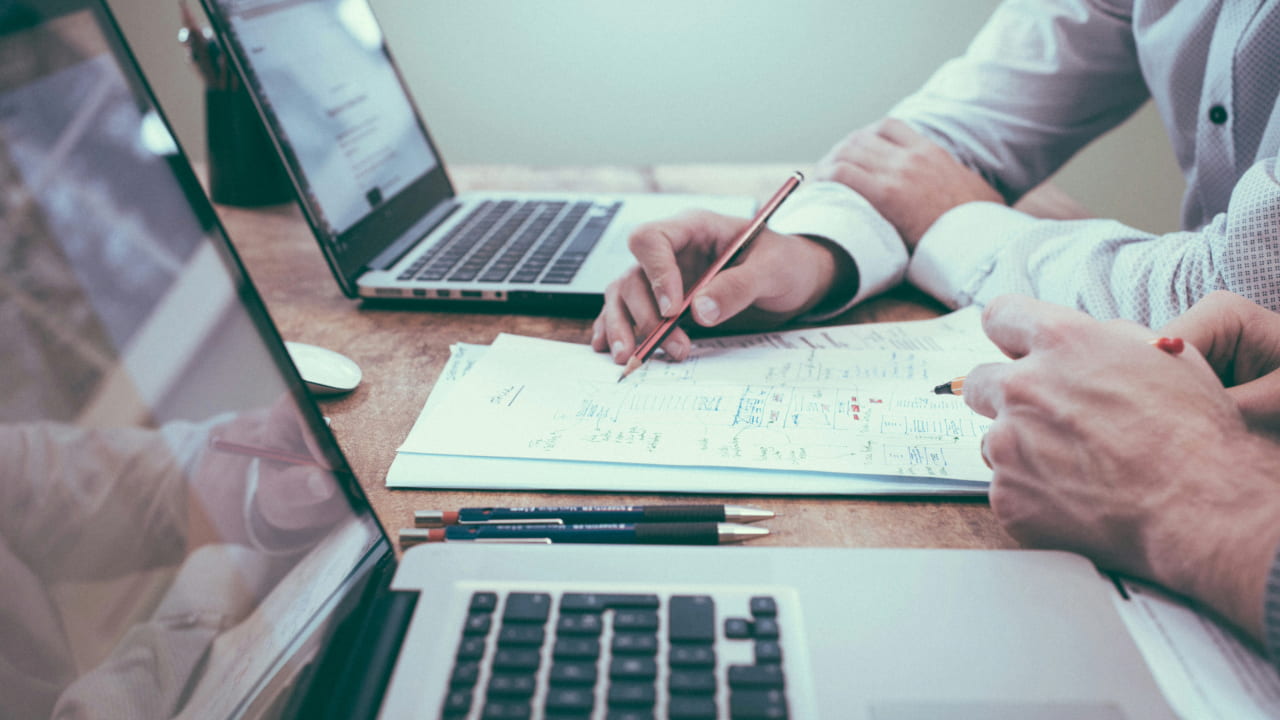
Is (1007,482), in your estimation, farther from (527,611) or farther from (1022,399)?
(527,611)

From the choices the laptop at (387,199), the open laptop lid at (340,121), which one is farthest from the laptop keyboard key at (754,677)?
the open laptop lid at (340,121)

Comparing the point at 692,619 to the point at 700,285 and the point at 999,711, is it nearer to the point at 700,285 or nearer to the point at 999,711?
the point at 999,711

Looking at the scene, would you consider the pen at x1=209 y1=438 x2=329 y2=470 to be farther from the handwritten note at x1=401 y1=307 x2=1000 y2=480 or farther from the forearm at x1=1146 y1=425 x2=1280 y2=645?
the forearm at x1=1146 y1=425 x2=1280 y2=645

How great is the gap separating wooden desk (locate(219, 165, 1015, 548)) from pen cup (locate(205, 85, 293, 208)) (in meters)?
0.02

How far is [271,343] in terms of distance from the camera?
0.35 m

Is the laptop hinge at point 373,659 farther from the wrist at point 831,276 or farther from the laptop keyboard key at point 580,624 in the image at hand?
the wrist at point 831,276

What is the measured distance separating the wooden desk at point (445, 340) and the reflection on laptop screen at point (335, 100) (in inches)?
4.1

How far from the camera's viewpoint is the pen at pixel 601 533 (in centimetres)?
38

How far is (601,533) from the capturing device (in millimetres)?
385

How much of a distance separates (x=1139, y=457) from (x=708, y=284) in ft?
1.04

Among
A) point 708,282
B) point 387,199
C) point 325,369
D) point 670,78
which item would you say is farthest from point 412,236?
point 670,78

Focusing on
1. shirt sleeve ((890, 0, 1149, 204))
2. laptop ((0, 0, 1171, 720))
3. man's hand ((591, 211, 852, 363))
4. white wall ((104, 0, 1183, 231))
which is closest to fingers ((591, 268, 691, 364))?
man's hand ((591, 211, 852, 363))

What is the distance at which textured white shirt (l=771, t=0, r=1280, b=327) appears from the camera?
0.57 metres

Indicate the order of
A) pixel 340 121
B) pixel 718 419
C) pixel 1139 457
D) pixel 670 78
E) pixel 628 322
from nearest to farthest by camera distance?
pixel 1139 457
pixel 718 419
pixel 628 322
pixel 340 121
pixel 670 78
